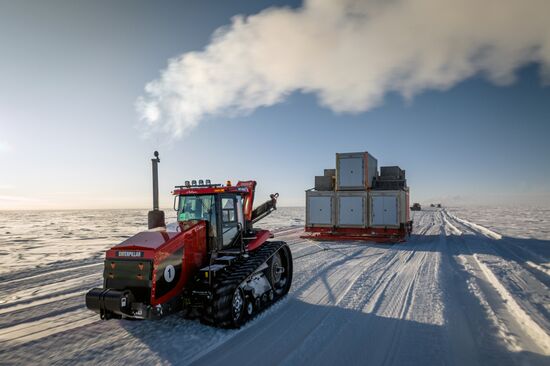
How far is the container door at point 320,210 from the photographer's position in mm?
20359

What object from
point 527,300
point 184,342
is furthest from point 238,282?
point 527,300

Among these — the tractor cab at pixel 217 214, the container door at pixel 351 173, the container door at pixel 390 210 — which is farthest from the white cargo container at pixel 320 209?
the tractor cab at pixel 217 214

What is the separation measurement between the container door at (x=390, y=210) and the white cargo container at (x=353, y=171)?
151cm

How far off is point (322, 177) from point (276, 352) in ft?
55.9

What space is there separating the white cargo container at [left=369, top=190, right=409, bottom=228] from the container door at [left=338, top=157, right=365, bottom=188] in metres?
1.04

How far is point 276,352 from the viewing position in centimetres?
505

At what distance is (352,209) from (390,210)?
2.15m

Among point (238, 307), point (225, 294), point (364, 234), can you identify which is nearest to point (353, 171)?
point (364, 234)

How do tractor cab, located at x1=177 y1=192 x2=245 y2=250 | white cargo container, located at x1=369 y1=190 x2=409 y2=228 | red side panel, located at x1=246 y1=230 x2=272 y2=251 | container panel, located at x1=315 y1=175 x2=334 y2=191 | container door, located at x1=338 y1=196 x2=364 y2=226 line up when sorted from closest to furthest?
1. tractor cab, located at x1=177 y1=192 x2=245 y2=250
2. red side panel, located at x1=246 y1=230 x2=272 y2=251
3. white cargo container, located at x1=369 y1=190 x2=409 y2=228
4. container door, located at x1=338 y1=196 x2=364 y2=226
5. container panel, located at x1=315 y1=175 x2=334 y2=191

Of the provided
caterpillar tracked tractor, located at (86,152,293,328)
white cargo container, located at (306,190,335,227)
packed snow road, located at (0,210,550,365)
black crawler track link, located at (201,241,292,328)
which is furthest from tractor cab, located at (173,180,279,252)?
white cargo container, located at (306,190,335,227)

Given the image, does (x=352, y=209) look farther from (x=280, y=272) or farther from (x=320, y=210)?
(x=280, y=272)

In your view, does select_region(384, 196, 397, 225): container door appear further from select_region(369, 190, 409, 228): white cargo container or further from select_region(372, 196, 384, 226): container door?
select_region(372, 196, 384, 226): container door

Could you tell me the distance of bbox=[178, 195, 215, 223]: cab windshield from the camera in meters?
6.95

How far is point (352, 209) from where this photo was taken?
1978 cm
